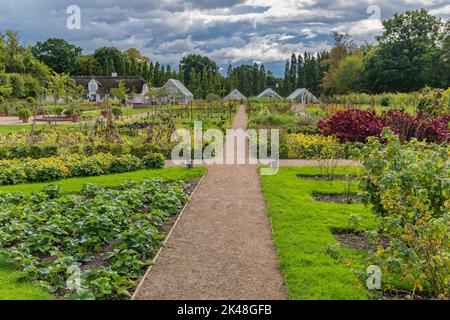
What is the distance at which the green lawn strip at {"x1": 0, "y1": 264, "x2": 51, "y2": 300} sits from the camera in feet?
14.3

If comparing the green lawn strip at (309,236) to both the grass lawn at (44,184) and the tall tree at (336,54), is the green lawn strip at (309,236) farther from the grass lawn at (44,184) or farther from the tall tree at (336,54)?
the tall tree at (336,54)

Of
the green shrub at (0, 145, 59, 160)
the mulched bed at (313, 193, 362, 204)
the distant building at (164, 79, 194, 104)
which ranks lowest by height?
the mulched bed at (313, 193, 362, 204)

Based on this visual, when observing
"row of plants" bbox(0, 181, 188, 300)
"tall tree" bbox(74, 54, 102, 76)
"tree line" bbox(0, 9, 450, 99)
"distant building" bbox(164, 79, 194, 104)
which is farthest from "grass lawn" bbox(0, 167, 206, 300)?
"tall tree" bbox(74, 54, 102, 76)

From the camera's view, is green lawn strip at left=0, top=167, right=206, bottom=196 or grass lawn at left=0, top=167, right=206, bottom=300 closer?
grass lawn at left=0, top=167, right=206, bottom=300

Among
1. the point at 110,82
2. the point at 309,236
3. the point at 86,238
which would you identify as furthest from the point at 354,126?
the point at 110,82

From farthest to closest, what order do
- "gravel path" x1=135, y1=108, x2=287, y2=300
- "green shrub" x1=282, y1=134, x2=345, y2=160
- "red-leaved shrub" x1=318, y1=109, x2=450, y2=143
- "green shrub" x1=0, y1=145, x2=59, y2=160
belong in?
"red-leaved shrub" x1=318, y1=109, x2=450, y2=143
"green shrub" x1=282, y1=134, x2=345, y2=160
"green shrub" x1=0, y1=145, x2=59, y2=160
"gravel path" x1=135, y1=108, x2=287, y2=300

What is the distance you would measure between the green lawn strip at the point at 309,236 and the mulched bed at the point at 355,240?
124mm

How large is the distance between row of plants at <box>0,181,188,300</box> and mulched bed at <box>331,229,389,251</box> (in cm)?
254

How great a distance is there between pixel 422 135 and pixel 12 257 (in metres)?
12.0

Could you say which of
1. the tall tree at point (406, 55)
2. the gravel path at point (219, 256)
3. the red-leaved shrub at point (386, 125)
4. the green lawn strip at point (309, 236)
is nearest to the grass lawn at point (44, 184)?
the gravel path at point (219, 256)

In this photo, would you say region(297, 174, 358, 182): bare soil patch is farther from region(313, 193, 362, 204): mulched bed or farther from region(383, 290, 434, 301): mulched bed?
region(383, 290, 434, 301): mulched bed

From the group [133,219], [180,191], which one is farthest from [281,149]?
[133,219]

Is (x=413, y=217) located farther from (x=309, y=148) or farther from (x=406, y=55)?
(x=406, y=55)

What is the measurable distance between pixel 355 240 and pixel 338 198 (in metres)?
2.41
